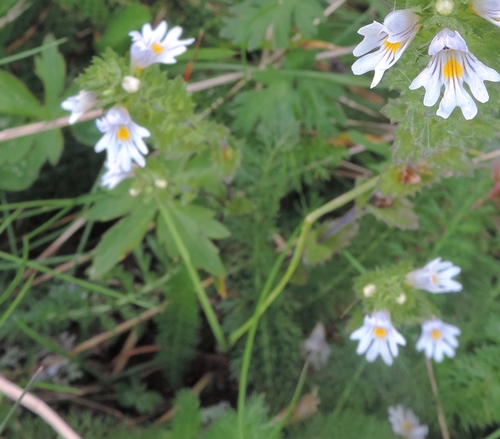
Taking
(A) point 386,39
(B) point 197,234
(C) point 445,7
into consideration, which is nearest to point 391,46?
(A) point 386,39

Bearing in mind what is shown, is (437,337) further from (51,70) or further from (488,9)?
(51,70)

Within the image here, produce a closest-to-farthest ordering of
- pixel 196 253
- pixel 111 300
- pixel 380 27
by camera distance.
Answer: pixel 380 27
pixel 196 253
pixel 111 300

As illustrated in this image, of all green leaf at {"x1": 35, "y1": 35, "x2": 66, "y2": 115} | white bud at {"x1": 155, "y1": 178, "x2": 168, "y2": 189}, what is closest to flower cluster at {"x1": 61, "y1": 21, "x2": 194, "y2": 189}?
white bud at {"x1": 155, "y1": 178, "x2": 168, "y2": 189}

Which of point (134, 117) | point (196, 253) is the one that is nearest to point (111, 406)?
point (196, 253)

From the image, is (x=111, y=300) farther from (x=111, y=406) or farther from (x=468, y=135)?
(x=468, y=135)

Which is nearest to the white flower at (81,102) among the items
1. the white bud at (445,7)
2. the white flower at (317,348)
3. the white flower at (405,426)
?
the white bud at (445,7)

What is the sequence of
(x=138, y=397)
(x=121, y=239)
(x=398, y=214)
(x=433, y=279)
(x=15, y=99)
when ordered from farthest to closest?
(x=138, y=397), (x=15, y=99), (x=121, y=239), (x=398, y=214), (x=433, y=279)
